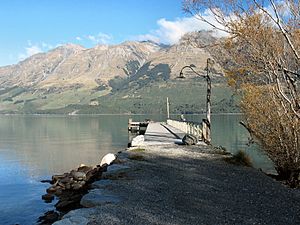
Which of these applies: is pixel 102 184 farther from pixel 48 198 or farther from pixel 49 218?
pixel 48 198

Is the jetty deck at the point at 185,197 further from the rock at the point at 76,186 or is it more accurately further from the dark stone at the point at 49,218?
the rock at the point at 76,186

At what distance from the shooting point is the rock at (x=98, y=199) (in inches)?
486

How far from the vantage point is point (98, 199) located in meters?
12.7

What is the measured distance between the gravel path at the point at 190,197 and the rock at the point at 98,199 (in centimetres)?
12

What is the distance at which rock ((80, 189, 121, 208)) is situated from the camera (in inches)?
486

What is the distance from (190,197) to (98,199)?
276 centimetres

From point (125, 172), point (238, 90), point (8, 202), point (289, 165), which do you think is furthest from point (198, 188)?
point (8, 202)

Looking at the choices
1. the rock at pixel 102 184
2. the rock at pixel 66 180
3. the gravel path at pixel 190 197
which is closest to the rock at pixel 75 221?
the gravel path at pixel 190 197

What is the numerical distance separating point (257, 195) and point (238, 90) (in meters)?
9.34

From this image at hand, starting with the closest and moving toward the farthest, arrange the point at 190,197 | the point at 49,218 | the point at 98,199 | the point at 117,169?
the point at 98,199, the point at 190,197, the point at 117,169, the point at 49,218

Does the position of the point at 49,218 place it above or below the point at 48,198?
above

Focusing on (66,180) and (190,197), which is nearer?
(190,197)

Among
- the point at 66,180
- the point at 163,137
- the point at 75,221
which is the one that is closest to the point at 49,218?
the point at 75,221

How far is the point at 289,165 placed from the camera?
60.1 ft
